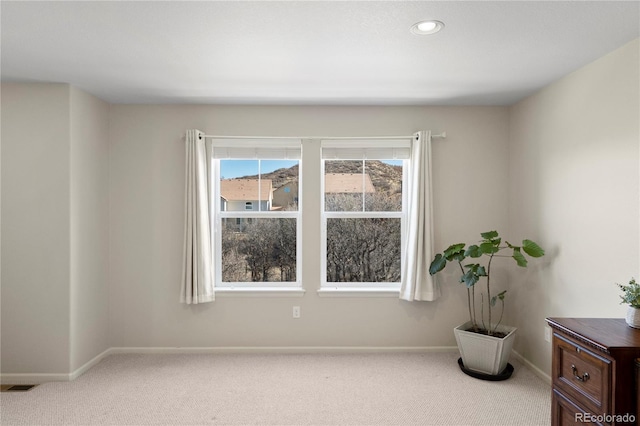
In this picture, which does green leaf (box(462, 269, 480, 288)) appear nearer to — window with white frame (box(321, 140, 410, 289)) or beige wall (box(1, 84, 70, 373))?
window with white frame (box(321, 140, 410, 289))

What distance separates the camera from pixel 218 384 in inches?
118

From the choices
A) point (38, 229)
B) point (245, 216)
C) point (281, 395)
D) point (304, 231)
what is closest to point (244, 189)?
point (245, 216)

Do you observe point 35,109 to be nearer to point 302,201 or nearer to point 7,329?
point 7,329

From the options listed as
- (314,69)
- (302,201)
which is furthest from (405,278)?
(314,69)

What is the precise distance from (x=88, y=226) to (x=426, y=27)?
308 centimetres

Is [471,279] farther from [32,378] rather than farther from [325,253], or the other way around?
[32,378]

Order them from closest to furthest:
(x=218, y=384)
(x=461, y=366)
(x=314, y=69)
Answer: (x=314, y=69) < (x=218, y=384) < (x=461, y=366)

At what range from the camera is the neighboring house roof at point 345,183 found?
12.6 feet

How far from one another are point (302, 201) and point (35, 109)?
231cm

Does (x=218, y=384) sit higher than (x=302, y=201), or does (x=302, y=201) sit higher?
(x=302, y=201)

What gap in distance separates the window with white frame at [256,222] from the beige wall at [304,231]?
209 millimetres

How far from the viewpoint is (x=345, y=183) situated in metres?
3.85

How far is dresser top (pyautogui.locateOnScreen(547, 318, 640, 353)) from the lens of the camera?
5.41ft

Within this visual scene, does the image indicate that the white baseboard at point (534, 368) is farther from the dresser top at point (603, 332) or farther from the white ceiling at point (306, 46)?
the white ceiling at point (306, 46)
